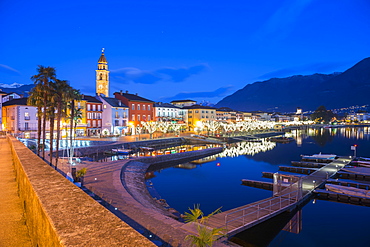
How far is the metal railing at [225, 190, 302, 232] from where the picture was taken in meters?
16.7

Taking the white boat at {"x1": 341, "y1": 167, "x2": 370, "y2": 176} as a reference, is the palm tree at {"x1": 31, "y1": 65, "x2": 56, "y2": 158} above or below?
above

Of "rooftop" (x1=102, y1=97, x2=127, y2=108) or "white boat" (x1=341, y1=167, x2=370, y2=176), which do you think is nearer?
"white boat" (x1=341, y1=167, x2=370, y2=176)

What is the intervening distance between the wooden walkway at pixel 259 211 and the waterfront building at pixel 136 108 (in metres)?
62.1

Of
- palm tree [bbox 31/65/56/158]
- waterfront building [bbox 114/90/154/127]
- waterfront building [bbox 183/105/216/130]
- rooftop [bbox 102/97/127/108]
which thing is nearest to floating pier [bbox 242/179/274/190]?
palm tree [bbox 31/65/56/158]

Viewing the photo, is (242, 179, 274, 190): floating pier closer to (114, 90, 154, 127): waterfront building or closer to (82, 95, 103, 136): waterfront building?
(82, 95, 103, 136): waterfront building

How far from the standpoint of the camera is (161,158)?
44.8 metres

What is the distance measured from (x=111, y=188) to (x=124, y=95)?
68511 mm

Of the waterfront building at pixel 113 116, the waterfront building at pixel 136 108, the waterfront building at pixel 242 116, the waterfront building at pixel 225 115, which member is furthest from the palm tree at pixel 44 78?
the waterfront building at pixel 242 116

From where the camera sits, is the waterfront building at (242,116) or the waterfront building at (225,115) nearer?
the waterfront building at (225,115)

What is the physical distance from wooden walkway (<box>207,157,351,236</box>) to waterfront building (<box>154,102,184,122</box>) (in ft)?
224

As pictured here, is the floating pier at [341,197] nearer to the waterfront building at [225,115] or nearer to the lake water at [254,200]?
the lake water at [254,200]

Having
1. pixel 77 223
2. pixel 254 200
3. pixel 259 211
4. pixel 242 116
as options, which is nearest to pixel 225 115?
pixel 242 116

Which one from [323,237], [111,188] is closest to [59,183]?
[111,188]

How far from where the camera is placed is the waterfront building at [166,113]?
305 ft
